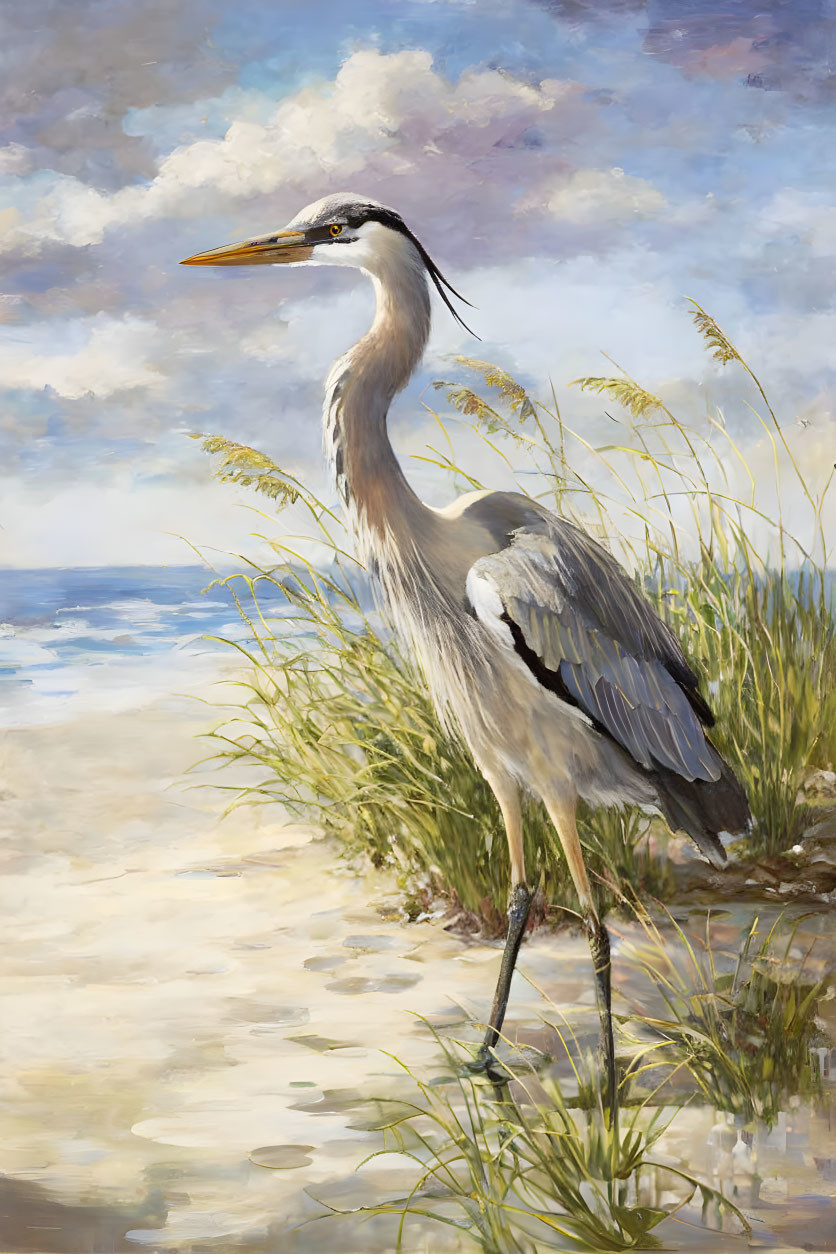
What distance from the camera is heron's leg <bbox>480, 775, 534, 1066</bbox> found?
6.40 feet

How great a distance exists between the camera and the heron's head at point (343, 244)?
1981 mm

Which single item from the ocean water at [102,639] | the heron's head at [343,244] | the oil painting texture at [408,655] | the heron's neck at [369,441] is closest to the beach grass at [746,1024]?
the oil painting texture at [408,655]

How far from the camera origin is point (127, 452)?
11.6ft

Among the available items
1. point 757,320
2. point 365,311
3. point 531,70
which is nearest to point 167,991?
A: point 365,311

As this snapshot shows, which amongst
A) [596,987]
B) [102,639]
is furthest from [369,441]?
[102,639]

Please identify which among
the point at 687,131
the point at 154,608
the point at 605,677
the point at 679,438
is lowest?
the point at 605,677

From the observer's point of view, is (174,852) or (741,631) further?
(174,852)

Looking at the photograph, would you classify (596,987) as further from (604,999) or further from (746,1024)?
(746,1024)

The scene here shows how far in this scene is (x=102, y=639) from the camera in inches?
169

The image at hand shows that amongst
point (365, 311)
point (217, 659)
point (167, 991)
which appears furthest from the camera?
point (217, 659)

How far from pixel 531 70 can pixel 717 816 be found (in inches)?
84.9

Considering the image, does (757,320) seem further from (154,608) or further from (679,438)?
(154,608)

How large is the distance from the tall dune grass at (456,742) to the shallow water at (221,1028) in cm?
19

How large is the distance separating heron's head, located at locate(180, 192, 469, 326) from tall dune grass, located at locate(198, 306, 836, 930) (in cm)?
54
